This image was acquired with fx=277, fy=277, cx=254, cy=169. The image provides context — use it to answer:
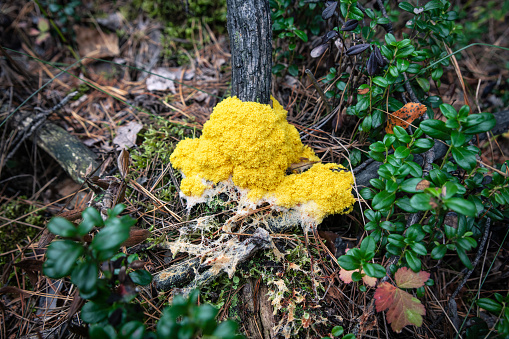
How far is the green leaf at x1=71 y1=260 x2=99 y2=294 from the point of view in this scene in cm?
134

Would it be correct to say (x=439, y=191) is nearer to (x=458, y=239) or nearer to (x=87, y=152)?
(x=458, y=239)

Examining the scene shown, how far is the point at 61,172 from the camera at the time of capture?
3178mm

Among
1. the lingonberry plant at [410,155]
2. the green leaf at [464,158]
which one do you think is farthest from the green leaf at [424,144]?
the green leaf at [464,158]

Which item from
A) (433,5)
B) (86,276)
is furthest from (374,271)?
(433,5)

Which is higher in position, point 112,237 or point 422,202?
point 112,237

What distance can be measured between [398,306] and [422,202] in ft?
2.15

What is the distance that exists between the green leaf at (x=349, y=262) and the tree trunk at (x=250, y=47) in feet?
4.69

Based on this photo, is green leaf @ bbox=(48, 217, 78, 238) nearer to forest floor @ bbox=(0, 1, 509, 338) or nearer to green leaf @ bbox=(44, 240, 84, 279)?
green leaf @ bbox=(44, 240, 84, 279)

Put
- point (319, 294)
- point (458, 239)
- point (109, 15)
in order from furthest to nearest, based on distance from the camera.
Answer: point (109, 15), point (319, 294), point (458, 239)

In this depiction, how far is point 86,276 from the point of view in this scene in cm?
135

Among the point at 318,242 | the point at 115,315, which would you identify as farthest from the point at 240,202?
the point at 115,315

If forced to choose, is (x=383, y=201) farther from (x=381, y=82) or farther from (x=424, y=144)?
(x=381, y=82)

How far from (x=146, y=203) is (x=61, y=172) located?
1.52 meters

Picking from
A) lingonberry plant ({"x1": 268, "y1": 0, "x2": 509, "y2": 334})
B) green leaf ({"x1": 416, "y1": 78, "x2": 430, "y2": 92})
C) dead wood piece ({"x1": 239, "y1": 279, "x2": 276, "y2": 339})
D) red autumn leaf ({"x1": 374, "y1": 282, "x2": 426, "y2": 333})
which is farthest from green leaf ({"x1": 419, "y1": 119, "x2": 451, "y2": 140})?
dead wood piece ({"x1": 239, "y1": 279, "x2": 276, "y2": 339})
